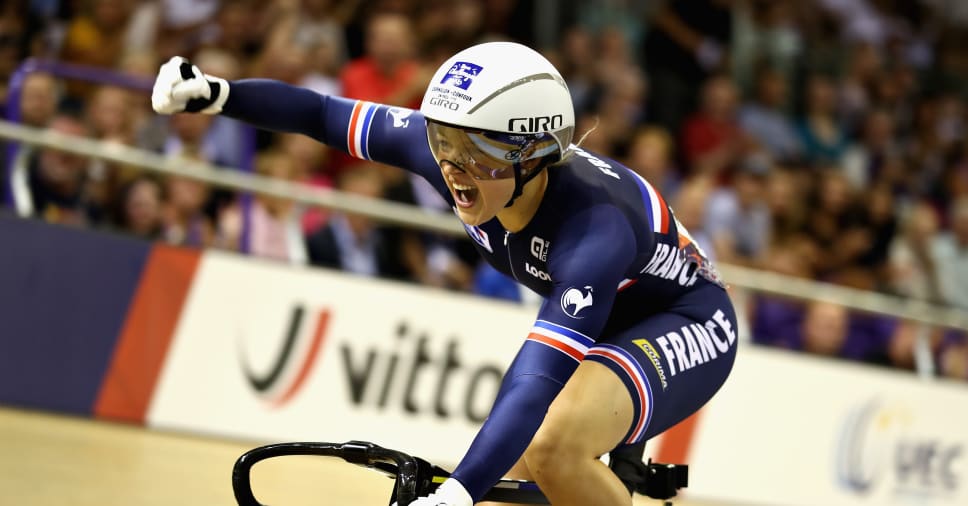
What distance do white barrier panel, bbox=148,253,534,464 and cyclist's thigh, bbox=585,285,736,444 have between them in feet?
10.7

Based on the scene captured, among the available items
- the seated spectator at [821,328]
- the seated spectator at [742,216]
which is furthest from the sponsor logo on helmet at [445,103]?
the seated spectator at [742,216]

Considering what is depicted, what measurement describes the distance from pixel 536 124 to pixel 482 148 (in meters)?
0.17

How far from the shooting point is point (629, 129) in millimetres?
9562

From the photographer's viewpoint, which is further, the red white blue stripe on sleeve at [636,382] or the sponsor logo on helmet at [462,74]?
the red white blue stripe on sleeve at [636,382]

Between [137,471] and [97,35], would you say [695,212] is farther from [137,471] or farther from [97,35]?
[137,471]

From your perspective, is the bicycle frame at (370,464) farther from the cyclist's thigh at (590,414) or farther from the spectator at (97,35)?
the spectator at (97,35)

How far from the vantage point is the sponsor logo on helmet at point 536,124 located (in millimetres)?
3336

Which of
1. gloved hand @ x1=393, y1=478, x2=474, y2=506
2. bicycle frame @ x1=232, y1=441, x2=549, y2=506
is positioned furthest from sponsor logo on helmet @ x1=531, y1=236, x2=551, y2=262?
gloved hand @ x1=393, y1=478, x2=474, y2=506

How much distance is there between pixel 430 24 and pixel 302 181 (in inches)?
83.4

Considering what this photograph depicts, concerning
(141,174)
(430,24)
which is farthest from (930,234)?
(141,174)

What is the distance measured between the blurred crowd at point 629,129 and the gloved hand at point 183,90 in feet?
10.2

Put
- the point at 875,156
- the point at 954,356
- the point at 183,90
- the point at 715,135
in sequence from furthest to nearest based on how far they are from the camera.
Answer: the point at 875,156 < the point at 715,135 < the point at 954,356 < the point at 183,90

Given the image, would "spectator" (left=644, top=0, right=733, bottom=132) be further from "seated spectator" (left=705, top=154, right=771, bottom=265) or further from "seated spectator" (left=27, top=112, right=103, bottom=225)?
"seated spectator" (left=27, top=112, right=103, bottom=225)

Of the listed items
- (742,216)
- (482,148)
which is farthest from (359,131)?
(742,216)
